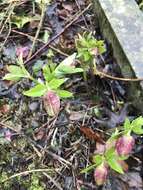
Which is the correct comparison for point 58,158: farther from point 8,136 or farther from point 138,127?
point 138,127

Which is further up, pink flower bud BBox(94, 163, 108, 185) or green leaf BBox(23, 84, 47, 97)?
green leaf BBox(23, 84, 47, 97)

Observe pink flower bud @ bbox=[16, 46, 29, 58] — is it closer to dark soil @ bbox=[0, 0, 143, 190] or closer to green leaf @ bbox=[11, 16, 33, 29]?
dark soil @ bbox=[0, 0, 143, 190]

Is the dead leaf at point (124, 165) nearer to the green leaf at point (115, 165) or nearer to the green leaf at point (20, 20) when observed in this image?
the green leaf at point (115, 165)

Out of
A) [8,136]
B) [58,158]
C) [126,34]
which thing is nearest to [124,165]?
[58,158]

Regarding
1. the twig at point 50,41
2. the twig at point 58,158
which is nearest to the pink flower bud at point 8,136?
the twig at point 58,158

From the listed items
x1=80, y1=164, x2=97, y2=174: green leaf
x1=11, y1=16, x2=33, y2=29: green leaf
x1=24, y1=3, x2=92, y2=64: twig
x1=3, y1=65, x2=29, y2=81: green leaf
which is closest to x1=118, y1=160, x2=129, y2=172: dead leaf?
x1=80, y1=164, x2=97, y2=174: green leaf

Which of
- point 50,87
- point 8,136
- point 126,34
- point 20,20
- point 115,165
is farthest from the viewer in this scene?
point 20,20
